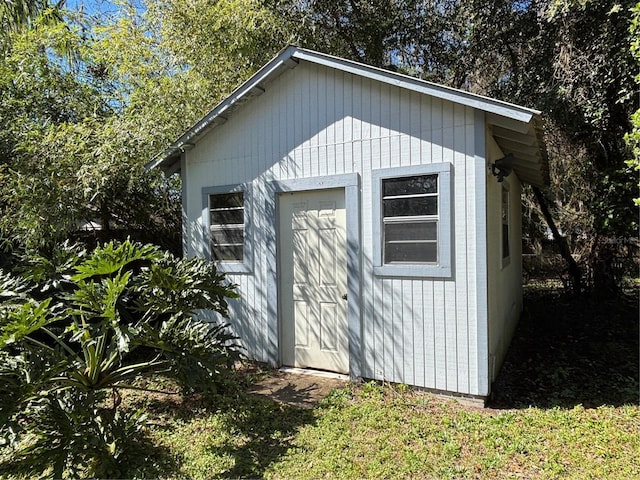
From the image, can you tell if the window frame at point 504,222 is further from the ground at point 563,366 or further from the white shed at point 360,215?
the ground at point 563,366

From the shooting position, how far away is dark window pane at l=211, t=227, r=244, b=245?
586 centimetres

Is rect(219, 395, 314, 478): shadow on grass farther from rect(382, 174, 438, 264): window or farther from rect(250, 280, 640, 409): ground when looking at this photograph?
rect(382, 174, 438, 264): window

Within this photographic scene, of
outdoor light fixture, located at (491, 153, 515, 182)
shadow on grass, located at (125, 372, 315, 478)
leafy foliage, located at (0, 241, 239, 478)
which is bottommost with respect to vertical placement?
shadow on grass, located at (125, 372, 315, 478)

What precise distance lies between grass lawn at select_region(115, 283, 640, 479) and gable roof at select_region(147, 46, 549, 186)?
289cm

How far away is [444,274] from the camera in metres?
4.37

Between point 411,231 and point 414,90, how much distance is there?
1497 millimetres

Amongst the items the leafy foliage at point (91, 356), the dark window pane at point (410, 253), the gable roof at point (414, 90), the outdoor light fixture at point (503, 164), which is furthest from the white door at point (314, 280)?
the outdoor light fixture at point (503, 164)

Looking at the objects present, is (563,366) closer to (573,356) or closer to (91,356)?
(573,356)

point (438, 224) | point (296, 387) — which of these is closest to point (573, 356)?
point (438, 224)

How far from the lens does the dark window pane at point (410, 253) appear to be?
4477 millimetres

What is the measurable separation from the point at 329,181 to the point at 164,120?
3.26 m

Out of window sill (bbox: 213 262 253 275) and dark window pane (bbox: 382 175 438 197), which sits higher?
dark window pane (bbox: 382 175 438 197)

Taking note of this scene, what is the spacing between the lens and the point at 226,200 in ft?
19.6

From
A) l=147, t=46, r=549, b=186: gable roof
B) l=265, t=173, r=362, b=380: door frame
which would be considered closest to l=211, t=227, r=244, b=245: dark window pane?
l=265, t=173, r=362, b=380: door frame
